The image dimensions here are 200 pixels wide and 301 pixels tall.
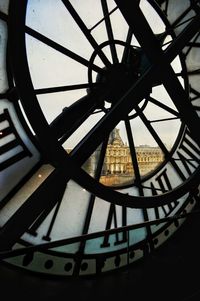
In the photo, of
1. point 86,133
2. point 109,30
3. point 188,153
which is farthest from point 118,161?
point 109,30

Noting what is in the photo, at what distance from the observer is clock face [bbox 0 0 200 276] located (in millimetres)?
1062

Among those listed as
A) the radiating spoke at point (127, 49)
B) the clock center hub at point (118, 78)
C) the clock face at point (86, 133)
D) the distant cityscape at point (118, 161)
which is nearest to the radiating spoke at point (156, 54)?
the clock face at point (86, 133)

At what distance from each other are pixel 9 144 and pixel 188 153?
1.38 meters

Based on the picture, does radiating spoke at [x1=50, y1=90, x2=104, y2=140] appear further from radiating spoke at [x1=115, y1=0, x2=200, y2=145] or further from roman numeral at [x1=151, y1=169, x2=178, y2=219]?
roman numeral at [x1=151, y1=169, x2=178, y2=219]

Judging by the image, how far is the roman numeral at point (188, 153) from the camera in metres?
2.20

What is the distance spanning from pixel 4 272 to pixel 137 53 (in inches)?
55.4

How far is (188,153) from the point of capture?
225cm

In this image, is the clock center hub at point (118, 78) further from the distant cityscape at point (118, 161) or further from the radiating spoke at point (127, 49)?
the distant cityscape at point (118, 161)

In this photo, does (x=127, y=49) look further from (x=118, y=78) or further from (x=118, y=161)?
(x=118, y=161)

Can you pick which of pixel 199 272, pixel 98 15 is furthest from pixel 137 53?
pixel 199 272

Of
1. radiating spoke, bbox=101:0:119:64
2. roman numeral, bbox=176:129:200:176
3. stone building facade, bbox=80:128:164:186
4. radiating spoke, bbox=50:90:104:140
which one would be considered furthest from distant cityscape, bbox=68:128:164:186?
radiating spoke, bbox=101:0:119:64

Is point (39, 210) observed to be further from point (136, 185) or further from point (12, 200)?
point (136, 185)

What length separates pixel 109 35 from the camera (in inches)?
67.9

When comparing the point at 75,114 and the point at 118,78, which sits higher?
the point at 118,78
